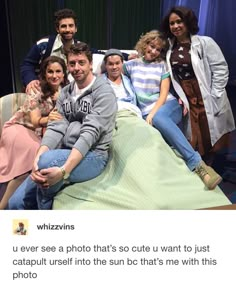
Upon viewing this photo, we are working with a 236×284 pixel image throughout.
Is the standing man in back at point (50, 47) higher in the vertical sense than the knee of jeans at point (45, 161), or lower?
higher

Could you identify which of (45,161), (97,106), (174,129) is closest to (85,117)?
(97,106)

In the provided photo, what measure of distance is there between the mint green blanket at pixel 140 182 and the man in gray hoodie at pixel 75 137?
34 mm

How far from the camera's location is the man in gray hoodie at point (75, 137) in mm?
1027

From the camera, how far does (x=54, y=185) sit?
3.39 ft

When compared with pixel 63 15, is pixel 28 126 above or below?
below

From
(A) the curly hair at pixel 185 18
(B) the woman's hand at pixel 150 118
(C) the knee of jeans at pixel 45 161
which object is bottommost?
(C) the knee of jeans at pixel 45 161

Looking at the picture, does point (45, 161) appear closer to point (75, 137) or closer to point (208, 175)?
point (75, 137)

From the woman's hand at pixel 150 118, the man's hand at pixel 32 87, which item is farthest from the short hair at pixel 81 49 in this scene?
the woman's hand at pixel 150 118

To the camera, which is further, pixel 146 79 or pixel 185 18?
pixel 146 79

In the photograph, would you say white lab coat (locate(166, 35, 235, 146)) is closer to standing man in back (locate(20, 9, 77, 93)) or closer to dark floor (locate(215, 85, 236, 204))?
dark floor (locate(215, 85, 236, 204))

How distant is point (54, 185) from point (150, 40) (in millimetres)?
507

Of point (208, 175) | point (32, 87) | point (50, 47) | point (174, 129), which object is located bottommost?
point (208, 175)

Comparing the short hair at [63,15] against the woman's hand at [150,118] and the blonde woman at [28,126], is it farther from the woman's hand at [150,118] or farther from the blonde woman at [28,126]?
the woman's hand at [150,118]

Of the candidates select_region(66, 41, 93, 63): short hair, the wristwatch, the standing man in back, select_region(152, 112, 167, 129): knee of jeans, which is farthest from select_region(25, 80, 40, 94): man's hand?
select_region(152, 112, 167, 129): knee of jeans
